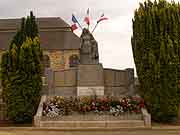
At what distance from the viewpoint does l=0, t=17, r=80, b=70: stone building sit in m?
45.5

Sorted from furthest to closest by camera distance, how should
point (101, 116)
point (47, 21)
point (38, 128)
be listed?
1. point (47, 21)
2. point (101, 116)
3. point (38, 128)

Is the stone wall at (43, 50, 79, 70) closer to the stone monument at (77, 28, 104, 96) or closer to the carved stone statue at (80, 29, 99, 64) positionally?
the carved stone statue at (80, 29, 99, 64)

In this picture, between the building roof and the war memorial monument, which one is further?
the building roof

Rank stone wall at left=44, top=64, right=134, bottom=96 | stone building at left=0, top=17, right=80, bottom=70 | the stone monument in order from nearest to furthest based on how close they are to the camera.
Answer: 1. the stone monument
2. stone wall at left=44, top=64, right=134, bottom=96
3. stone building at left=0, top=17, right=80, bottom=70

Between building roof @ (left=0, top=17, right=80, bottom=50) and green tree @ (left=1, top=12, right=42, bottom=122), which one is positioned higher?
building roof @ (left=0, top=17, right=80, bottom=50)

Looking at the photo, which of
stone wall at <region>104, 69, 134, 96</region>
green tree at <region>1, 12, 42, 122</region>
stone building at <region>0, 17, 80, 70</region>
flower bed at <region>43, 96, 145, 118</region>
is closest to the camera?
flower bed at <region>43, 96, 145, 118</region>

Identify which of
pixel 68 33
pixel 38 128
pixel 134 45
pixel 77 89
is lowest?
pixel 38 128

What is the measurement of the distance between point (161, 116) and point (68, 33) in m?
32.4

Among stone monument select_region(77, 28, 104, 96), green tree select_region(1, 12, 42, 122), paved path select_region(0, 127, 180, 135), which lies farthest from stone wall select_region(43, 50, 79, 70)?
paved path select_region(0, 127, 180, 135)

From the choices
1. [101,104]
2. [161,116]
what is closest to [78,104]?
[101,104]

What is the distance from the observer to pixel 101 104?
690 inches

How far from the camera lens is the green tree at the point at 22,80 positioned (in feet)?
57.7

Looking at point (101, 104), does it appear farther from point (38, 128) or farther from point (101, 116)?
point (38, 128)

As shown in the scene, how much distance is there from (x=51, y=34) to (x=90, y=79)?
28614mm
